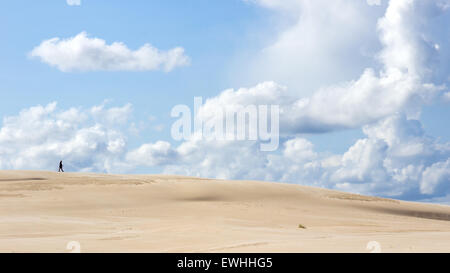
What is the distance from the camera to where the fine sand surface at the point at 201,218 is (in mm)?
11898

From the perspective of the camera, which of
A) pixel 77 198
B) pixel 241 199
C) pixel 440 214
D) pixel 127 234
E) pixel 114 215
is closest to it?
pixel 127 234

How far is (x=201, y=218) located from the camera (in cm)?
2152

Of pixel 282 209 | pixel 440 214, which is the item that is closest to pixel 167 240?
pixel 282 209

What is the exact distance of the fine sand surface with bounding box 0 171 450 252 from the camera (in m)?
11.9

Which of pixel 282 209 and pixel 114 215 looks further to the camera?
pixel 282 209

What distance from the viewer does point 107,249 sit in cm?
1121
